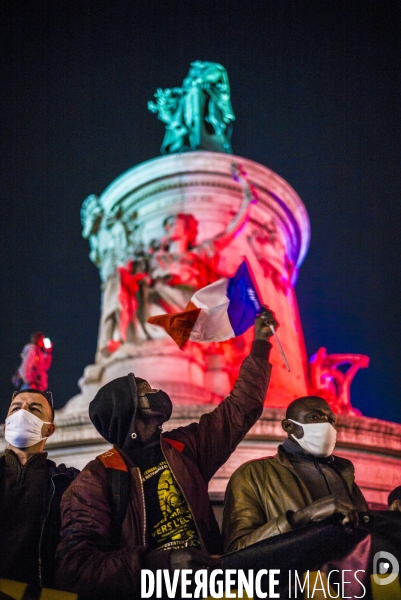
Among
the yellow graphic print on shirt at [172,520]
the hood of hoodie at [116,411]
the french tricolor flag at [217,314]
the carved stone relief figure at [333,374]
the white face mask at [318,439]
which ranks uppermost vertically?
the carved stone relief figure at [333,374]

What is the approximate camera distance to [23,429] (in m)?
5.78

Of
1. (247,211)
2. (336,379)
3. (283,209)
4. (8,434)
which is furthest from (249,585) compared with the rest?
(283,209)

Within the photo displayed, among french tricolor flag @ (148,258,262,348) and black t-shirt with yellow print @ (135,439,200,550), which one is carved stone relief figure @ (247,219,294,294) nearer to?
french tricolor flag @ (148,258,262,348)

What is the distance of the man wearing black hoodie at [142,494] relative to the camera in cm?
447

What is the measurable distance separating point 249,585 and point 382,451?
303 inches

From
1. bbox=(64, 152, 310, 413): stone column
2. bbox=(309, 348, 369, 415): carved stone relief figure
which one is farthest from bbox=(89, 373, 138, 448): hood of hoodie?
bbox=(309, 348, 369, 415): carved stone relief figure

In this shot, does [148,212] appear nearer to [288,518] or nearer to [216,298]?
[216,298]

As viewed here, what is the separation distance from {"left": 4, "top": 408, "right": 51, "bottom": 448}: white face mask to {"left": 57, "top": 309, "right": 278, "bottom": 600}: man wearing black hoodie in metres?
0.64

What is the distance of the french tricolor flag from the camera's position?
309 inches

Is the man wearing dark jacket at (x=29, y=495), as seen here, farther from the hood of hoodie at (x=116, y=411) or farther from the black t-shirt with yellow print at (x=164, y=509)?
the black t-shirt with yellow print at (x=164, y=509)

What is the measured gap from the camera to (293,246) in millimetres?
20844

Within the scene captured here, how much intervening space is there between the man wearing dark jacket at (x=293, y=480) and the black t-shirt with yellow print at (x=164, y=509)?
0.36 m

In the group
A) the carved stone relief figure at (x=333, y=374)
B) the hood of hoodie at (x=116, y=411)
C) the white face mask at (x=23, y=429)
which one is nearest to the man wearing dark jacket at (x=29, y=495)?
the white face mask at (x=23, y=429)

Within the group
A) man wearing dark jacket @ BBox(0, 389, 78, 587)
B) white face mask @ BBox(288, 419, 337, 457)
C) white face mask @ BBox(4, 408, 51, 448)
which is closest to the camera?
man wearing dark jacket @ BBox(0, 389, 78, 587)
